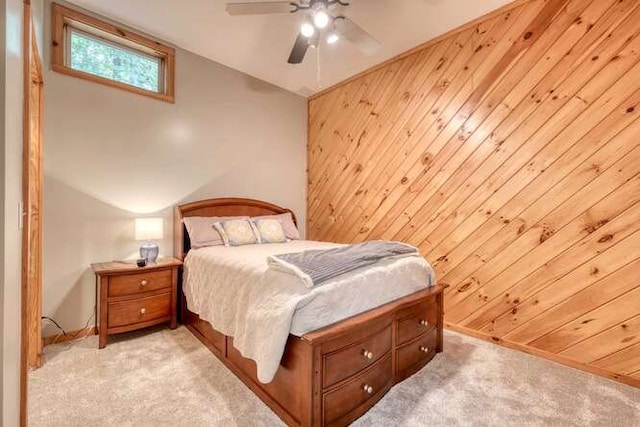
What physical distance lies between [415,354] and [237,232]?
203cm

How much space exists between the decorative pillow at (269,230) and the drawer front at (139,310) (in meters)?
1.10

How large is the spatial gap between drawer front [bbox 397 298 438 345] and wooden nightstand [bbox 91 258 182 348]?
2.09 meters

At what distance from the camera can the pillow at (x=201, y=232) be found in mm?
3029

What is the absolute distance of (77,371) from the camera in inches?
83.5

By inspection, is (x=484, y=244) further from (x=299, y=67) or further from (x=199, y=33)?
(x=199, y=33)

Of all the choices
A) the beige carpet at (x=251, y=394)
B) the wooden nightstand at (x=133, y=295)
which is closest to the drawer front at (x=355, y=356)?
the beige carpet at (x=251, y=394)

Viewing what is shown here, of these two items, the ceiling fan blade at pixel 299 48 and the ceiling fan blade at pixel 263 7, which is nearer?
the ceiling fan blade at pixel 263 7

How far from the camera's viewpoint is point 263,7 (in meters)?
2.12

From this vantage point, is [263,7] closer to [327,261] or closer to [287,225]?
[327,261]

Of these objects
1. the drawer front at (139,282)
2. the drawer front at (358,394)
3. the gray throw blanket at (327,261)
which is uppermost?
the gray throw blanket at (327,261)

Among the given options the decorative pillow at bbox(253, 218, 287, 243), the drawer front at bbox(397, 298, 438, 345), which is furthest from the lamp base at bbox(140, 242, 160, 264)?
the drawer front at bbox(397, 298, 438, 345)

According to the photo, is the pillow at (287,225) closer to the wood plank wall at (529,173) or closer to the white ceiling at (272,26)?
the wood plank wall at (529,173)

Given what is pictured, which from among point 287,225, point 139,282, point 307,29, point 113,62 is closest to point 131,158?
point 113,62

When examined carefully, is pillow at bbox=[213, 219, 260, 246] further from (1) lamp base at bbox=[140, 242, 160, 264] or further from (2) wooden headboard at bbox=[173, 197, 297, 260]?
(1) lamp base at bbox=[140, 242, 160, 264]
